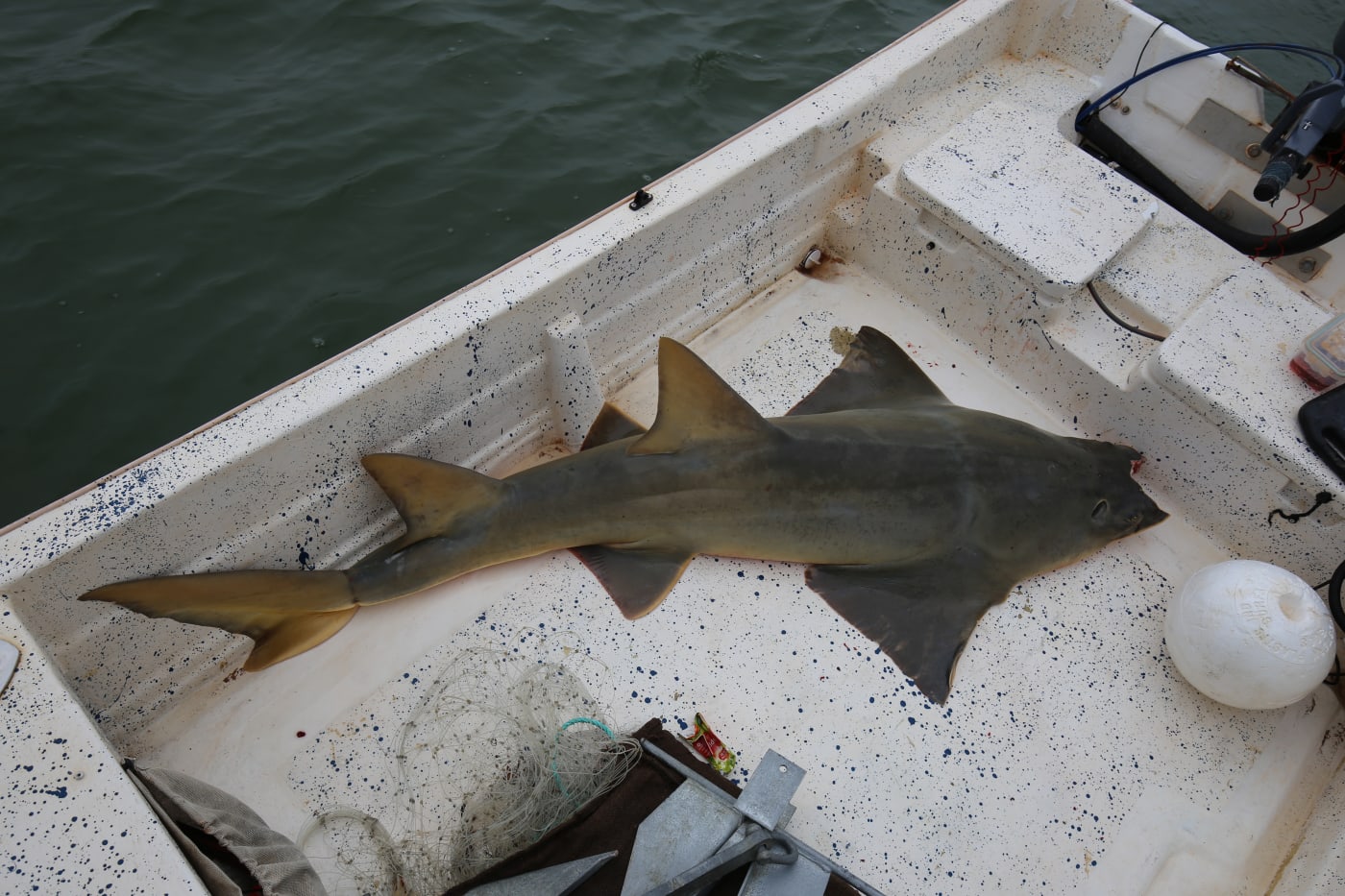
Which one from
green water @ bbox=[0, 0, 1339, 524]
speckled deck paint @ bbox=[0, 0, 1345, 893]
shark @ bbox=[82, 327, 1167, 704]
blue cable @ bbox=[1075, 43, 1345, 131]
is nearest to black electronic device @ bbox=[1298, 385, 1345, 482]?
speckled deck paint @ bbox=[0, 0, 1345, 893]

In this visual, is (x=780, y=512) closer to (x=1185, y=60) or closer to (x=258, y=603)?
(x=258, y=603)

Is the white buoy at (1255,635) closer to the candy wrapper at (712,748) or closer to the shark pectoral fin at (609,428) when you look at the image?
the candy wrapper at (712,748)

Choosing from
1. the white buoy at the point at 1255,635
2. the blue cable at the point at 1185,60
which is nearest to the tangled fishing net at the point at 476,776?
the white buoy at the point at 1255,635

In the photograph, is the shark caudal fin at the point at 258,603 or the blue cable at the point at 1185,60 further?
the blue cable at the point at 1185,60

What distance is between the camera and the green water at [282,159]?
4355 millimetres

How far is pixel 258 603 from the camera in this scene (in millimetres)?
2508

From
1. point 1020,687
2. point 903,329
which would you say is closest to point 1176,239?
point 903,329

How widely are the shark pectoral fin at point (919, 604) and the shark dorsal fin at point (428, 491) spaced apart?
4.00 ft

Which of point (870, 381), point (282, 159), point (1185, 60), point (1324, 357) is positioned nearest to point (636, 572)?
point (870, 381)

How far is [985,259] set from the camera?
12.0 ft

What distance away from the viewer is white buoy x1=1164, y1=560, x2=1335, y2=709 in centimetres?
264

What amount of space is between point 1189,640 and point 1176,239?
189cm

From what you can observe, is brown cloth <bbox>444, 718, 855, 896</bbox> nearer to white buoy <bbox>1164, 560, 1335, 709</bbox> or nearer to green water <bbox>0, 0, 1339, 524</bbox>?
white buoy <bbox>1164, 560, 1335, 709</bbox>

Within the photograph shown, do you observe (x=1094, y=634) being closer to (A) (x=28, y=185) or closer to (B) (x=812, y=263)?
(B) (x=812, y=263)
